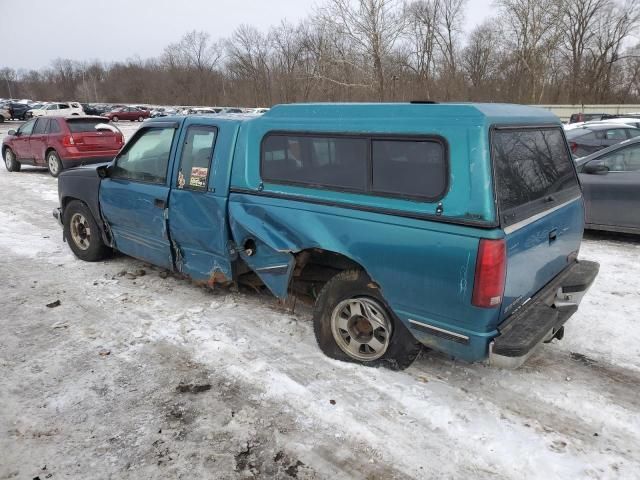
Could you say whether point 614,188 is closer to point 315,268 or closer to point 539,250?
point 539,250

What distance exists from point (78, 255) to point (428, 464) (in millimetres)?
5183

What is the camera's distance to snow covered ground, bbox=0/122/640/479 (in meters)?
2.64

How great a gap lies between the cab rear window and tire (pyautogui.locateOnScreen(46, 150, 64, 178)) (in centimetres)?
1237

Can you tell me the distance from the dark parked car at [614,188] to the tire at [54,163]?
12233 mm

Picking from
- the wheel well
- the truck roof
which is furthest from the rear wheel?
the wheel well

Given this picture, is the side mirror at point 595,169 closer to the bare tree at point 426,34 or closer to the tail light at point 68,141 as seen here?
the tail light at point 68,141

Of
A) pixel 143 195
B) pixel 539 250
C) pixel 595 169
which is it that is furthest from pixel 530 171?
pixel 595 169

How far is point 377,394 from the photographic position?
324 centimetres

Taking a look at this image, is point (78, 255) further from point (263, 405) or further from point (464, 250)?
point (464, 250)

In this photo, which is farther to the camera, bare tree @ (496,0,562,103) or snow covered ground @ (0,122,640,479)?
bare tree @ (496,0,562,103)

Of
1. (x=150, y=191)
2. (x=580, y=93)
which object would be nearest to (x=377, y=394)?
(x=150, y=191)

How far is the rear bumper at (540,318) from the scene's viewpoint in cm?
276

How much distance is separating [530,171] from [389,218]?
42.5 inches

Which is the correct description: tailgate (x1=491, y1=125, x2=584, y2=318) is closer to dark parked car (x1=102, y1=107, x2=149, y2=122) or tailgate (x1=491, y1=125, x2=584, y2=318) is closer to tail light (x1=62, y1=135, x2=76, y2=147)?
tail light (x1=62, y1=135, x2=76, y2=147)
